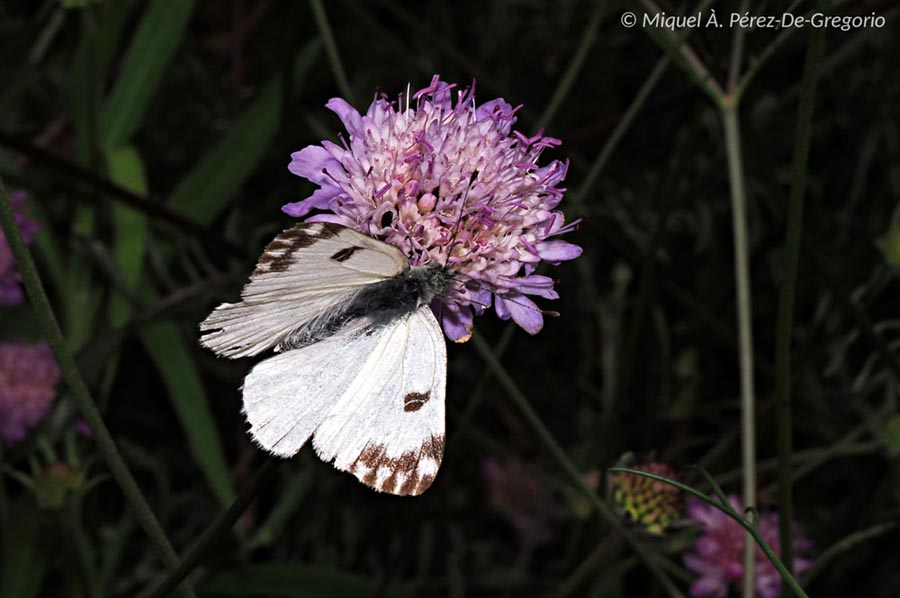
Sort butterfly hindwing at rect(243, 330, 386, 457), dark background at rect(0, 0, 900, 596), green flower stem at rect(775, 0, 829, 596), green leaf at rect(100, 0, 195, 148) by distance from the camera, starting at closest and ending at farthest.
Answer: butterfly hindwing at rect(243, 330, 386, 457) → green flower stem at rect(775, 0, 829, 596) → dark background at rect(0, 0, 900, 596) → green leaf at rect(100, 0, 195, 148)

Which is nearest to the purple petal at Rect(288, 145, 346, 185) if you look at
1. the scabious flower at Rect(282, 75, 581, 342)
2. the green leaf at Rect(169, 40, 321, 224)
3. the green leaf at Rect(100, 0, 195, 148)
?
the scabious flower at Rect(282, 75, 581, 342)

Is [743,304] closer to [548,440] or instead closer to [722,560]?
[548,440]

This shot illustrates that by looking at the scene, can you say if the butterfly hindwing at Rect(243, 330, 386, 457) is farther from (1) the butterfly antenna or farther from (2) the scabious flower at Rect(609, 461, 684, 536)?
(2) the scabious flower at Rect(609, 461, 684, 536)

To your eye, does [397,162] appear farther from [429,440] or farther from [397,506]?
[397,506]

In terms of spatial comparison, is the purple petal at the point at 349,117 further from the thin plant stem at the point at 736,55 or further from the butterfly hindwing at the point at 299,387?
the thin plant stem at the point at 736,55

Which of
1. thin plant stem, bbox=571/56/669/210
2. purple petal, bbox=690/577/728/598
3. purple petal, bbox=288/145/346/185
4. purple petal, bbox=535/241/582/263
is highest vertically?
thin plant stem, bbox=571/56/669/210

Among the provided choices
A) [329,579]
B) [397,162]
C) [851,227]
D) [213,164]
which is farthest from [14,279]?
[851,227]
